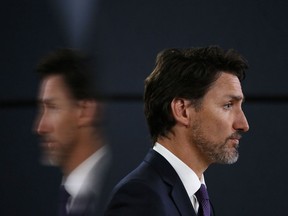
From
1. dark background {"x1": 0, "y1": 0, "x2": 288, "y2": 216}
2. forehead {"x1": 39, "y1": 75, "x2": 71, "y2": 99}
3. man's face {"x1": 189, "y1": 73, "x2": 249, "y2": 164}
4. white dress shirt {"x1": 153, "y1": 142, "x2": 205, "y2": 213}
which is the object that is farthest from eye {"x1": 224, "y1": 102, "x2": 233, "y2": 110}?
forehead {"x1": 39, "y1": 75, "x2": 71, "y2": 99}

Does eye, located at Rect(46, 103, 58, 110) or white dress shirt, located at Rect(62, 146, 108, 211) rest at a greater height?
eye, located at Rect(46, 103, 58, 110)

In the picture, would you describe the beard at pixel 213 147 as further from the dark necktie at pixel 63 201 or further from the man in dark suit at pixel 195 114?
the dark necktie at pixel 63 201

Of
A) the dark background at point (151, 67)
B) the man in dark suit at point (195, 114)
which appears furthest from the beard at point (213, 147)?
the dark background at point (151, 67)

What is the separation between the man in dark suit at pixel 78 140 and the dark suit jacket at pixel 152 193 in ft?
1.13

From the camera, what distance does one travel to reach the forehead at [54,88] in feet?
1.63

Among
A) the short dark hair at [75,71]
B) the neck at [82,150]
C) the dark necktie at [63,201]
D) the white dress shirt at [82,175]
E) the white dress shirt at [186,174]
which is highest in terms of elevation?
the short dark hair at [75,71]

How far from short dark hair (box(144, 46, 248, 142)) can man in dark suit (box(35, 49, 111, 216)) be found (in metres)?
0.52

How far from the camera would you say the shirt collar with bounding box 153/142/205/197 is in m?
0.97

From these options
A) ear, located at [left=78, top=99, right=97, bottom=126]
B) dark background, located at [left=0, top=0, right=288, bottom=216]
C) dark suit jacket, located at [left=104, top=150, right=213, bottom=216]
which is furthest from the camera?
dark background, located at [left=0, top=0, right=288, bottom=216]

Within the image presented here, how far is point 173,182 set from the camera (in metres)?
0.94

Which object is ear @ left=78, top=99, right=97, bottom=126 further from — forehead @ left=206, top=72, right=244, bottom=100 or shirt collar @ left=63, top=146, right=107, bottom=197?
forehead @ left=206, top=72, right=244, bottom=100

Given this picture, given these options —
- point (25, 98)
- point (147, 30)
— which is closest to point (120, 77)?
point (147, 30)

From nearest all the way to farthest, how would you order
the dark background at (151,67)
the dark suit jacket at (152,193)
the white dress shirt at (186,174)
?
1. the dark suit jacket at (152,193)
2. the white dress shirt at (186,174)
3. the dark background at (151,67)

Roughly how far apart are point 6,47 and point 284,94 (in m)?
0.66
